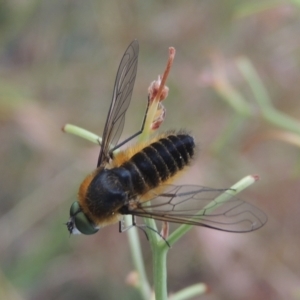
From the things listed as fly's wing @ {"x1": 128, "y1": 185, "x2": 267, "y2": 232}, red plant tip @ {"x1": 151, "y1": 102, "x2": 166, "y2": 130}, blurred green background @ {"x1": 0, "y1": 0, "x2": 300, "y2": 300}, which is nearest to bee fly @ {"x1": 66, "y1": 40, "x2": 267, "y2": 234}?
fly's wing @ {"x1": 128, "y1": 185, "x2": 267, "y2": 232}

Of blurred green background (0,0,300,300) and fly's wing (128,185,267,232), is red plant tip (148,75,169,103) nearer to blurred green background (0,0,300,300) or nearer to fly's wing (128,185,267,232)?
fly's wing (128,185,267,232)

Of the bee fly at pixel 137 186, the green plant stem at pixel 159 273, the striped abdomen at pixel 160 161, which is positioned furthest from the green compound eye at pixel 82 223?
the green plant stem at pixel 159 273

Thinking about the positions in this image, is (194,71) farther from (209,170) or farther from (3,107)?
(3,107)

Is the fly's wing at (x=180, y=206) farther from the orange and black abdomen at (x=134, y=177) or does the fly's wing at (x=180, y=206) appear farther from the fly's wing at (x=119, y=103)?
the fly's wing at (x=119, y=103)

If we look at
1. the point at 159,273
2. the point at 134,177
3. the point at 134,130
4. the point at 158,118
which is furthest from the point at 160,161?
the point at 134,130

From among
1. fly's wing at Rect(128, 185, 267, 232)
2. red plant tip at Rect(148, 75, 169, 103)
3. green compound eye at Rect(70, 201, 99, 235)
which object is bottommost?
fly's wing at Rect(128, 185, 267, 232)

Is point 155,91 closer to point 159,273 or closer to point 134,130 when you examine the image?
point 159,273

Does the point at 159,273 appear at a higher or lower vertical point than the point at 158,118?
lower

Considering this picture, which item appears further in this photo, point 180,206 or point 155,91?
point 180,206
